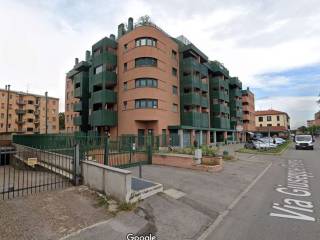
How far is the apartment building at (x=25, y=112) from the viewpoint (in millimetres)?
70000

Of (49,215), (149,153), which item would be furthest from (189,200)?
(149,153)

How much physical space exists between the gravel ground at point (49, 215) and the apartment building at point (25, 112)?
228 ft

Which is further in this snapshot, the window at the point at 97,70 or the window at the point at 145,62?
the window at the point at 97,70

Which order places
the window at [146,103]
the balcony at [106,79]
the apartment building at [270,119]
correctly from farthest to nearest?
the apartment building at [270,119], the balcony at [106,79], the window at [146,103]

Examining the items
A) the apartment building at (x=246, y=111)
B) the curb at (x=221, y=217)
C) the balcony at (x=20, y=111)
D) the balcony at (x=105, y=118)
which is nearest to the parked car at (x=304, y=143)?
the balcony at (x=105, y=118)

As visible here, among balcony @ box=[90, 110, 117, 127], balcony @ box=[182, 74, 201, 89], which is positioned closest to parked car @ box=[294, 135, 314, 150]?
balcony @ box=[182, 74, 201, 89]

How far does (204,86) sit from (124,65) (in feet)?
49.1

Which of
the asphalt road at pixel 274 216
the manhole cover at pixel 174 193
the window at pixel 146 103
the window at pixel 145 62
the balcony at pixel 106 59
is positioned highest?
the balcony at pixel 106 59

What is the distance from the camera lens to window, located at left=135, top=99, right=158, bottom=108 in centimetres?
2859

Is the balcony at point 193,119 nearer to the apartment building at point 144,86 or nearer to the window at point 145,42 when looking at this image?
the apartment building at point 144,86

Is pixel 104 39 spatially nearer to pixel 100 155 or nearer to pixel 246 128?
pixel 100 155

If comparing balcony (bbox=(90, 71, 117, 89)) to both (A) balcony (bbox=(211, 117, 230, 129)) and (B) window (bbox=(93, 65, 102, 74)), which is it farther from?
(A) balcony (bbox=(211, 117, 230, 129))

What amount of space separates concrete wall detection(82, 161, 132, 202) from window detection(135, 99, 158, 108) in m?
19.7

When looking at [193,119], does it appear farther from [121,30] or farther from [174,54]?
[121,30]
